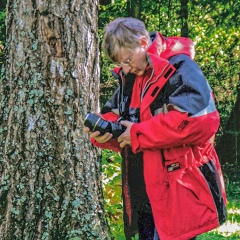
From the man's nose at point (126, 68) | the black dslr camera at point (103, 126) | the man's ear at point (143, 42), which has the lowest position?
the black dslr camera at point (103, 126)

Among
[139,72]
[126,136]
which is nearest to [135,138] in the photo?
[126,136]

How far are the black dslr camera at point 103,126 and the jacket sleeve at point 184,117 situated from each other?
24 cm

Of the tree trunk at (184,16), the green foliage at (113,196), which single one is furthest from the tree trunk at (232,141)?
the green foliage at (113,196)

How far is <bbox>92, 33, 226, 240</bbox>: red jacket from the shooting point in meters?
2.81

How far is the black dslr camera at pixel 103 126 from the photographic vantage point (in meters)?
3.11

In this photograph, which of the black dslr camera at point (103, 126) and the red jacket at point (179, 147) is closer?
the red jacket at point (179, 147)

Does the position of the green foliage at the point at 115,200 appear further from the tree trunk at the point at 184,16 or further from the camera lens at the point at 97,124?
the tree trunk at the point at 184,16

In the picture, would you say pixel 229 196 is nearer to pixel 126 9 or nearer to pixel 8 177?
pixel 126 9

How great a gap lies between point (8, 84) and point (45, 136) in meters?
0.49

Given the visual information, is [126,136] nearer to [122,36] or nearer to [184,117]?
[184,117]

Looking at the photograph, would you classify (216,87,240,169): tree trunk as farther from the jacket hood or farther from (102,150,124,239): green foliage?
the jacket hood

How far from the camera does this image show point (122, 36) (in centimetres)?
298

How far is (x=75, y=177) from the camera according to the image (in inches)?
149

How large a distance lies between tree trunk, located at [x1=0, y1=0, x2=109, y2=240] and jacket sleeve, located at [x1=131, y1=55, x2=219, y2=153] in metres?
1.02
